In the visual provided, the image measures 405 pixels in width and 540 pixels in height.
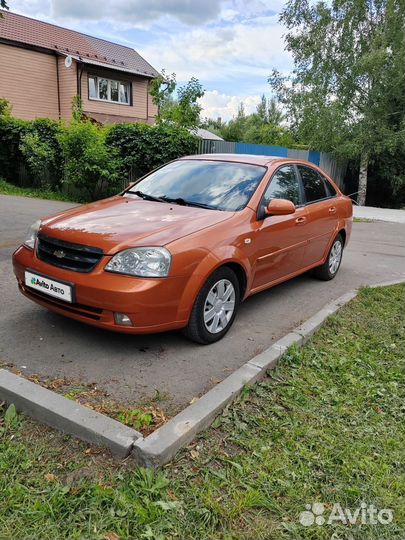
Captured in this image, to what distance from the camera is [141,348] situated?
12.1 ft

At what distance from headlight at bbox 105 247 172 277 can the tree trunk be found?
16.3 m

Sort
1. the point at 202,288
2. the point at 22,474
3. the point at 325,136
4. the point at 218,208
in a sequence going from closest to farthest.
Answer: the point at 22,474
the point at 202,288
the point at 218,208
the point at 325,136

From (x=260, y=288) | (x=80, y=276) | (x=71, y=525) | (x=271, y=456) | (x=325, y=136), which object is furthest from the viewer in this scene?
(x=325, y=136)

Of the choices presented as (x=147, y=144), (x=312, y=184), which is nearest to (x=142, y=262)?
(x=312, y=184)

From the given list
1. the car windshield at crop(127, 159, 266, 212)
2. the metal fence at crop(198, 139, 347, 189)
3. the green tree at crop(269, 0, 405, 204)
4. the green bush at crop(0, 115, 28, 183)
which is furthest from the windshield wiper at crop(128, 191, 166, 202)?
the green tree at crop(269, 0, 405, 204)

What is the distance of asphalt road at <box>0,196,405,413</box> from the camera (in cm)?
320

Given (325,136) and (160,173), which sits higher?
(325,136)

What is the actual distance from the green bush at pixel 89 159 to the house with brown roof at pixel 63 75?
8371mm

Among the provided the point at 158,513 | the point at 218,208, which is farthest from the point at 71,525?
the point at 218,208

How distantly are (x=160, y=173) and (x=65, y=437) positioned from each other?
3288mm

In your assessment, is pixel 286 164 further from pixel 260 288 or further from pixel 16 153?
pixel 16 153

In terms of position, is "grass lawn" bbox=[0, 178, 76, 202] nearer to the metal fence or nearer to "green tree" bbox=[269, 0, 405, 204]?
the metal fence

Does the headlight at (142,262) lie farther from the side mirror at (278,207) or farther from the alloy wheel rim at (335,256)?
the alloy wheel rim at (335,256)

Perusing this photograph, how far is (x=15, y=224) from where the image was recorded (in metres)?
8.77
